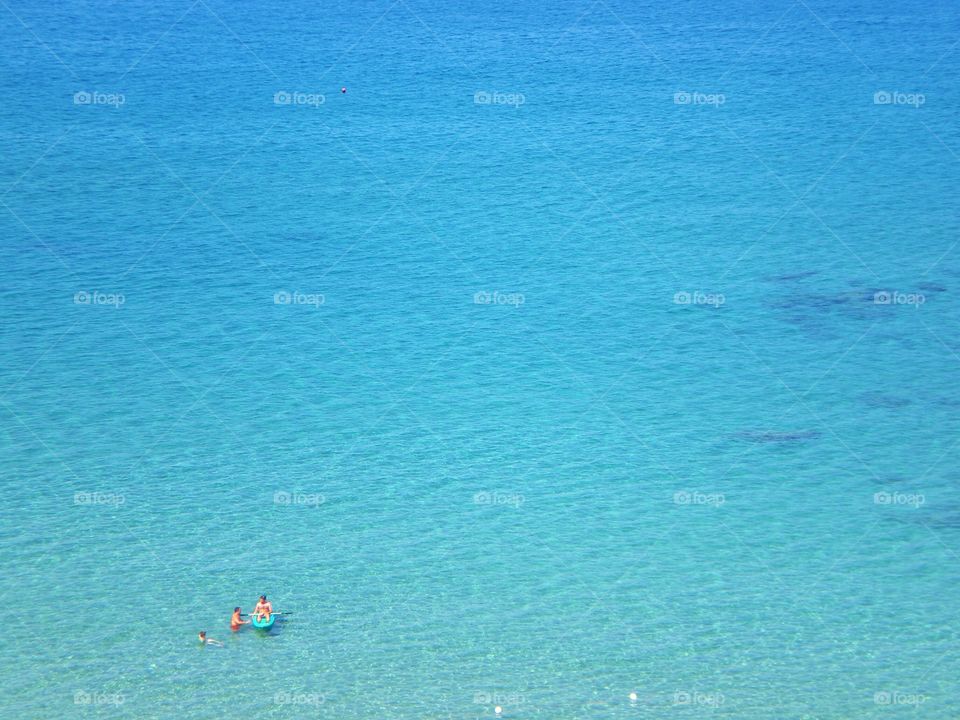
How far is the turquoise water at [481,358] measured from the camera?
101ft

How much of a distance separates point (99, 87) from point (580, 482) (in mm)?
30364

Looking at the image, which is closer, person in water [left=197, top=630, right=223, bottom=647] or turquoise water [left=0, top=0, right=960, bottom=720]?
person in water [left=197, top=630, right=223, bottom=647]

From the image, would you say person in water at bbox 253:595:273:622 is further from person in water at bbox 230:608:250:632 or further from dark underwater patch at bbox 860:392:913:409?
dark underwater patch at bbox 860:392:913:409

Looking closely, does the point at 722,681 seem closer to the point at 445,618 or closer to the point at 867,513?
the point at 445,618

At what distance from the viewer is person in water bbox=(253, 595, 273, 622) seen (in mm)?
30986

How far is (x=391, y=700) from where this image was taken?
95.4 ft

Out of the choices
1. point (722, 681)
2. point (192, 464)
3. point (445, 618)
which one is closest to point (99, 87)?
point (192, 464)

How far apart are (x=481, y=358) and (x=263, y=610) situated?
14.8 meters

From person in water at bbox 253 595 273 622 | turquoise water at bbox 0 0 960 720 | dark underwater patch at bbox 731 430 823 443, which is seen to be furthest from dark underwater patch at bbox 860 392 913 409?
person in water at bbox 253 595 273 622

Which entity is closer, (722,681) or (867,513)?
(722,681)

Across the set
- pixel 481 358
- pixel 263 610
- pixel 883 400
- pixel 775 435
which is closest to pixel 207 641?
pixel 263 610

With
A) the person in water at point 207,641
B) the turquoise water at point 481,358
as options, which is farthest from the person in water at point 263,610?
the person in water at point 207,641

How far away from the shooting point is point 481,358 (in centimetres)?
4406

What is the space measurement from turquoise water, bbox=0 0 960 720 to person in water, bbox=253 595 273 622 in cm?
58
